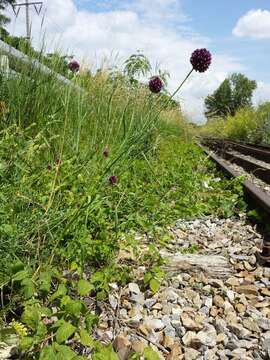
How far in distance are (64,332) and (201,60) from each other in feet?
4.91

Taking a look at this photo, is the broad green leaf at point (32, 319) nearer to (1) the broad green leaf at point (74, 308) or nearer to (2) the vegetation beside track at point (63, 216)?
(2) the vegetation beside track at point (63, 216)

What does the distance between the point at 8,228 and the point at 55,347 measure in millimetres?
532

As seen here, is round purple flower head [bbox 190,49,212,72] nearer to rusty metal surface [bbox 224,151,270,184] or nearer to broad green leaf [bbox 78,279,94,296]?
broad green leaf [bbox 78,279,94,296]

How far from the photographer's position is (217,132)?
33969 mm

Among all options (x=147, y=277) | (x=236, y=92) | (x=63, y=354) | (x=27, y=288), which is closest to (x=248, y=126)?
(x=147, y=277)

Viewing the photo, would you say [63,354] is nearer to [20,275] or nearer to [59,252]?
[20,275]

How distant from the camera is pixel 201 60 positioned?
7.44 feet

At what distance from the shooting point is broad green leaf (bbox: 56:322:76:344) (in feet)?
5.03

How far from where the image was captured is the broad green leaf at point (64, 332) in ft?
5.03

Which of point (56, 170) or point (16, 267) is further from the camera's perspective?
point (56, 170)

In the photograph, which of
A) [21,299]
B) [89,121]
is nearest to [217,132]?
[89,121]

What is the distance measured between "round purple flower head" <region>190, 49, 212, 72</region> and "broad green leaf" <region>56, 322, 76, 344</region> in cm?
142

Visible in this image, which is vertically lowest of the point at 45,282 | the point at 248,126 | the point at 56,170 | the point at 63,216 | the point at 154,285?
the point at 248,126

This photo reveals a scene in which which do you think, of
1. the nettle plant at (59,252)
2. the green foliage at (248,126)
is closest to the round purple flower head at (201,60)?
the nettle plant at (59,252)
